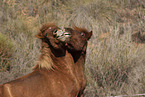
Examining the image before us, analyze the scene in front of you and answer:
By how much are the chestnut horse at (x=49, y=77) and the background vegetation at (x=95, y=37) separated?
8.39 feet

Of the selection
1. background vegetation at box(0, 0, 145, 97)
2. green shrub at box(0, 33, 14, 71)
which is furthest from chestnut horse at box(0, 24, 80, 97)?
green shrub at box(0, 33, 14, 71)

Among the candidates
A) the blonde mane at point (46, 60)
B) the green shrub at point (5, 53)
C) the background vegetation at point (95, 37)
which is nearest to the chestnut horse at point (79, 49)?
the blonde mane at point (46, 60)

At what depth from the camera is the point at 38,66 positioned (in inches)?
77.7

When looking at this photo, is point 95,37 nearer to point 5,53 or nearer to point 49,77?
point 5,53

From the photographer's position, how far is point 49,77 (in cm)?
183

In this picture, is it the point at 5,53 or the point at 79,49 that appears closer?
the point at 79,49

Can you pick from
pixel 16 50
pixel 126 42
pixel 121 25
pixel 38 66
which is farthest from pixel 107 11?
pixel 38 66

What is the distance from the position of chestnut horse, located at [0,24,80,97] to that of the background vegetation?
2.56 metres

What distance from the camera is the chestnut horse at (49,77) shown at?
1698 millimetres

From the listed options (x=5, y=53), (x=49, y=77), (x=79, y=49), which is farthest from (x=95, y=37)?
(x=49, y=77)

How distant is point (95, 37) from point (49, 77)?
520cm

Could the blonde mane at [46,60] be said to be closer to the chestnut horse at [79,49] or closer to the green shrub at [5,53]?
the chestnut horse at [79,49]

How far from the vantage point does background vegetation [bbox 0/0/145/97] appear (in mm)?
4418

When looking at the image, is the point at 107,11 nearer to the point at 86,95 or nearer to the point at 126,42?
the point at 126,42
